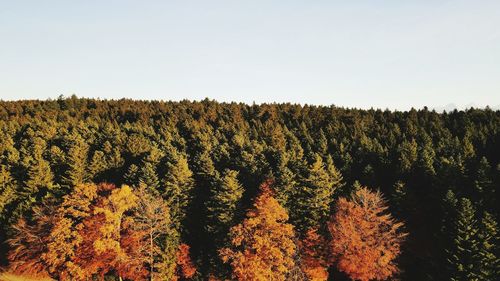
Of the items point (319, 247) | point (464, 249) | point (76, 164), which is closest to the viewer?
point (464, 249)

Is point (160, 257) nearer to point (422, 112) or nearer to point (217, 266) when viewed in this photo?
point (217, 266)

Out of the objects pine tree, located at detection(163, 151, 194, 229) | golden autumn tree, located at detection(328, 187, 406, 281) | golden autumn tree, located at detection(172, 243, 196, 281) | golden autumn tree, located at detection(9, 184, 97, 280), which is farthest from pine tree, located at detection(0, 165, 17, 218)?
golden autumn tree, located at detection(328, 187, 406, 281)

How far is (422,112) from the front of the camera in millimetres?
114125

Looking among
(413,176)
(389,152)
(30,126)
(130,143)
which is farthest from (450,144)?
(30,126)

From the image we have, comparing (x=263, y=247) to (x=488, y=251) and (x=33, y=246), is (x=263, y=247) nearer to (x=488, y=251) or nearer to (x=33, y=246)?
(x=488, y=251)

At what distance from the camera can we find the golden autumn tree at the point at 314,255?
50.3m

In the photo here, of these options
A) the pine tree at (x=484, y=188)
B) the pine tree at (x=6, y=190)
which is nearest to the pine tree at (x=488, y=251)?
the pine tree at (x=484, y=188)

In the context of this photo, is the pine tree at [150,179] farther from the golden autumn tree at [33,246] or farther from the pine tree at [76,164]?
the golden autumn tree at [33,246]

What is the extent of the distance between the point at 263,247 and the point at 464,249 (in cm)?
2124

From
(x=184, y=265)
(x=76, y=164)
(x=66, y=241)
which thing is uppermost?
(x=76, y=164)

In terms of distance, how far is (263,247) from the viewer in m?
49.2

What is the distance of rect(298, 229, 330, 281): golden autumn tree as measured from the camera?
50344 millimetres

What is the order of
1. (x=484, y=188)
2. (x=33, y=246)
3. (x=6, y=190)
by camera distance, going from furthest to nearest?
(x=6, y=190) < (x=484, y=188) < (x=33, y=246)

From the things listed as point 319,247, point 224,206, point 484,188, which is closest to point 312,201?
point 319,247
